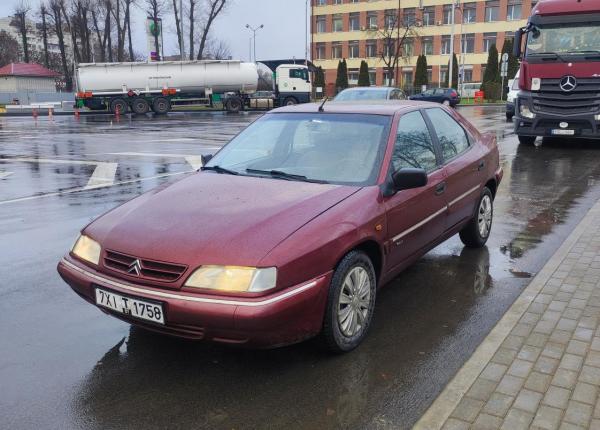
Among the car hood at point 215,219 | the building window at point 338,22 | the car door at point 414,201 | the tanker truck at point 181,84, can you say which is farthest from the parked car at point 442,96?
the car hood at point 215,219

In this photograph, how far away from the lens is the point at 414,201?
450 cm

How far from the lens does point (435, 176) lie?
16.1 feet

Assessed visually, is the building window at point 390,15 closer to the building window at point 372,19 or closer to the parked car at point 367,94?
the building window at point 372,19

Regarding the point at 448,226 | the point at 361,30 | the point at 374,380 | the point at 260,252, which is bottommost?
the point at 374,380

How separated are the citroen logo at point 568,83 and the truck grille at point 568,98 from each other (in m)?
0.07

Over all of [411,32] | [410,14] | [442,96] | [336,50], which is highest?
[410,14]

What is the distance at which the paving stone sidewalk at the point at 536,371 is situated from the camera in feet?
10.1

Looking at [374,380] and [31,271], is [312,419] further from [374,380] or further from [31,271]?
[31,271]

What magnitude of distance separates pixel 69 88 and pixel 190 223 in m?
68.8

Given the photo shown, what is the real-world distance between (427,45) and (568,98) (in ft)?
214

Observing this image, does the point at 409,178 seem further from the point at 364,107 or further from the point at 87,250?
the point at 87,250

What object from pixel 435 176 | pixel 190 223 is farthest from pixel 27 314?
pixel 435 176

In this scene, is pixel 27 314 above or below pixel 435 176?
below

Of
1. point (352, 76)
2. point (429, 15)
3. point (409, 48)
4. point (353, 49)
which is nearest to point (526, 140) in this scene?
point (409, 48)
